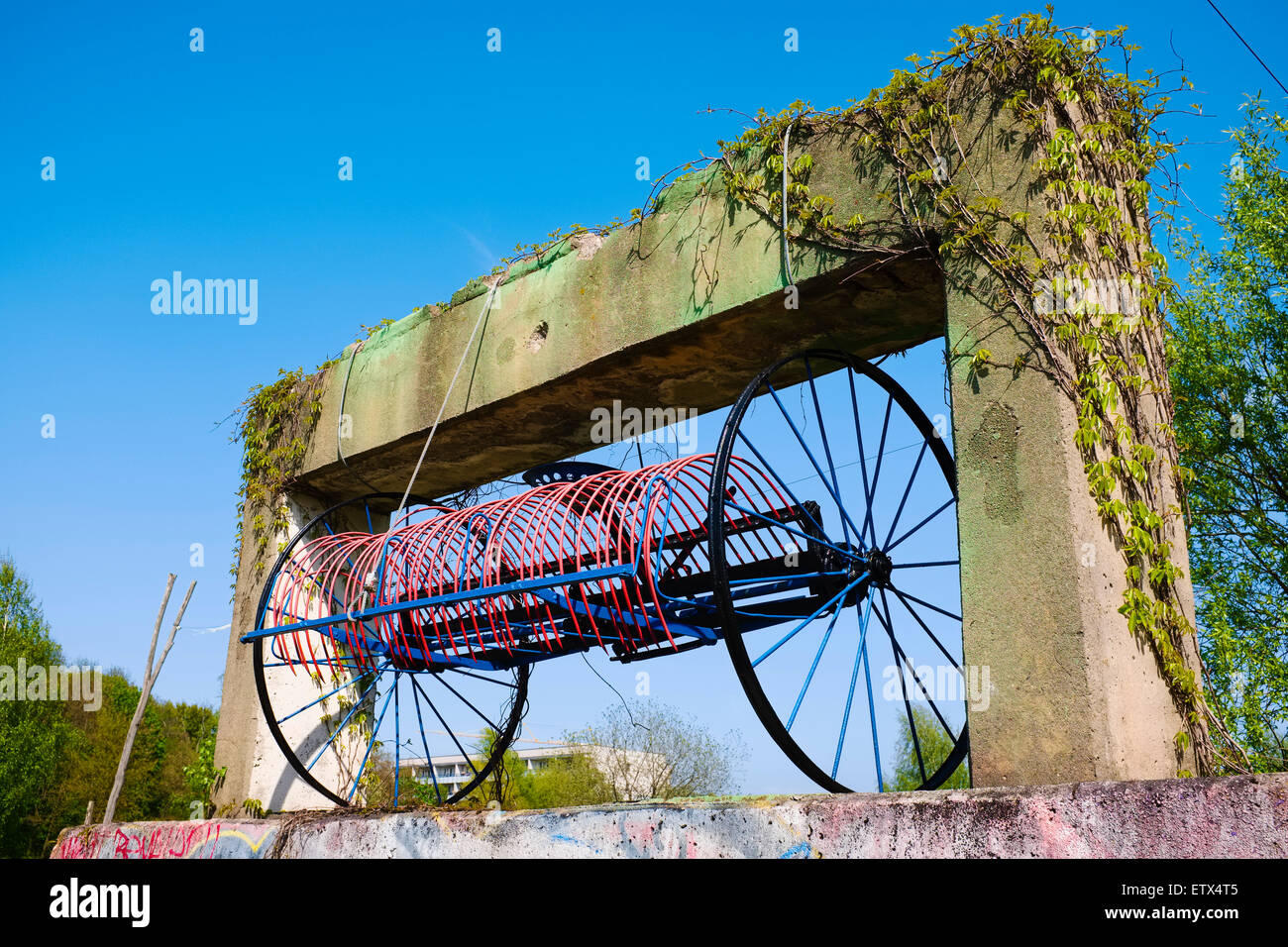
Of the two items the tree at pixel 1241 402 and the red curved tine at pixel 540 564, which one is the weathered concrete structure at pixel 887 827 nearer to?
the red curved tine at pixel 540 564

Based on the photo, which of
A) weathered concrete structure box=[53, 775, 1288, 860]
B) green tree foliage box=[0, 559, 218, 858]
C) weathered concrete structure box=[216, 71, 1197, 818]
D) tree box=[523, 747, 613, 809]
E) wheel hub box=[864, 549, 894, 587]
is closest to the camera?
weathered concrete structure box=[53, 775, 1288, 860]

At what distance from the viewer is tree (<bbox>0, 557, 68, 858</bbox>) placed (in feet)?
96.1

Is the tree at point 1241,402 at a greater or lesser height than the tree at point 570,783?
greater

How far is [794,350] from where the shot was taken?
20.9 ft

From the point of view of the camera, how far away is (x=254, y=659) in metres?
7.61

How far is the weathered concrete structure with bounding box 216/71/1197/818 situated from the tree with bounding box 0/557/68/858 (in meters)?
24.6

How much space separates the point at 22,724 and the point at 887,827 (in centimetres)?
3194

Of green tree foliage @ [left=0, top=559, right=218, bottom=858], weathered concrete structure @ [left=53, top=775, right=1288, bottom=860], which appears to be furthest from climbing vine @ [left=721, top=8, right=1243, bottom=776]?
green tree foliage @ [left=0, top=559, right=218, bottom=858]

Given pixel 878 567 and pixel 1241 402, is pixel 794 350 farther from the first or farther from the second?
pixel 1241 402

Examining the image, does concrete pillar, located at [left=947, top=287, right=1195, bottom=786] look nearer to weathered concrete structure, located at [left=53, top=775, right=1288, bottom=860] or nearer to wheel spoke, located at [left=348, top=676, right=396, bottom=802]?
weathered concrete structure, located at [left=53, top=775, right=1288, bottom=860]

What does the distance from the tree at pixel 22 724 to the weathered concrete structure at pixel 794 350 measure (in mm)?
24559

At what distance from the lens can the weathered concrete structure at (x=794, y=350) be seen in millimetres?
4406

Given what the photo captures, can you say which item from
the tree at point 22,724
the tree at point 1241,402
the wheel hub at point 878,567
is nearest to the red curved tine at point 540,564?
the wheel hub at point 878,567

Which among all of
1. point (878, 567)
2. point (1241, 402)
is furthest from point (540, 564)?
point (1241, 402)
